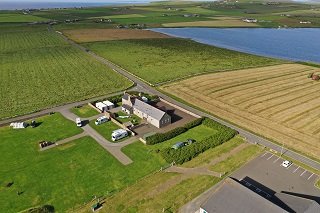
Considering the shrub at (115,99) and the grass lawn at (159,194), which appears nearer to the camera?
the grass lawn at (159,194)

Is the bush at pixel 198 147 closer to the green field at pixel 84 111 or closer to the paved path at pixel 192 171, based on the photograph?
the paved path at pixel 192 171

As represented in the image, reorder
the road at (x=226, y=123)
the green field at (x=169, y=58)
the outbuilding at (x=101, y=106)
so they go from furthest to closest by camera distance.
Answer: the green field at (x=169, y=58), the outbuilding at (x=101, y=106), the road at (x=226, y=123)

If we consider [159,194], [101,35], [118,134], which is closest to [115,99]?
[118,134]

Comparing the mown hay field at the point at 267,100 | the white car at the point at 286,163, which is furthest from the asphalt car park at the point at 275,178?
the mown hay field at the point at 267,100

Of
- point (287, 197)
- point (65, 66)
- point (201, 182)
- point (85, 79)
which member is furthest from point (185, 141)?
point (65, 66)

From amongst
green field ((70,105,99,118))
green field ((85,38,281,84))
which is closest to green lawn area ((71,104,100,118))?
green field ((70,105,99,118))

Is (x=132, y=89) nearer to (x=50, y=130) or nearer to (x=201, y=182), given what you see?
(x=50, y=130)
